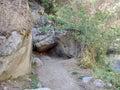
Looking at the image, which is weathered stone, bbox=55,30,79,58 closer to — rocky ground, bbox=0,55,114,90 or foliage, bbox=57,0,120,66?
foliage, bbox=57,0,120,66

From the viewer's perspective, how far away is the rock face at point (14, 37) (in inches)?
259

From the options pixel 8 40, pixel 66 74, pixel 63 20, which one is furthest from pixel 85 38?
pixel 8 40

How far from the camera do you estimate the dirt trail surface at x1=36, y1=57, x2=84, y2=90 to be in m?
7.61

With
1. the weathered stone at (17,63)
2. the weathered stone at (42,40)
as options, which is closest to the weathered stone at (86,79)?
the weathered stone at (17,63)

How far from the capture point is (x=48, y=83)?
7750 mm

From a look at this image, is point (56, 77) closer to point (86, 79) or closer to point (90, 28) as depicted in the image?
point (86, 79)

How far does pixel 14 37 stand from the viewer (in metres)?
6.80

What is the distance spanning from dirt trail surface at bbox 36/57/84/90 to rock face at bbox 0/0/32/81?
851 millimetres

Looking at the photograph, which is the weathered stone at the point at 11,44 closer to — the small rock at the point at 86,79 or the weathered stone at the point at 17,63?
the weathered stone at the point at 17,63

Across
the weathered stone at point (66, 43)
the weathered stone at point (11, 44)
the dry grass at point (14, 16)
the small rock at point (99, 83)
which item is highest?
the dry grass at point (14, 16)

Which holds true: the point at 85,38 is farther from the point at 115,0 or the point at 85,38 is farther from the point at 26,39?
the point at 26,39

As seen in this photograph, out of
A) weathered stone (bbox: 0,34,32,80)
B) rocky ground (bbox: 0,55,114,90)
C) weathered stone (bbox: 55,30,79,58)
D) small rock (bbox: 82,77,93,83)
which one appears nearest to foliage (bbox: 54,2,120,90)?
weathered stone (bbox: 55,30,79,58)

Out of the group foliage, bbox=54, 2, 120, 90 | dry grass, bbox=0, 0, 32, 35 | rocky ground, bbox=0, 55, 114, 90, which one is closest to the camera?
dry grass, bbox=0, 0, 32, 35

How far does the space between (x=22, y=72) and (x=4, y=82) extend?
1001 mm
